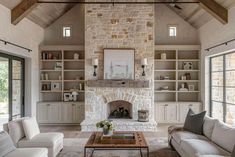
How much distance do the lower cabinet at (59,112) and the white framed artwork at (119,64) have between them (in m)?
1.64

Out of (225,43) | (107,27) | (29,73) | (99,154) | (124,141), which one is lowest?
(99,154)

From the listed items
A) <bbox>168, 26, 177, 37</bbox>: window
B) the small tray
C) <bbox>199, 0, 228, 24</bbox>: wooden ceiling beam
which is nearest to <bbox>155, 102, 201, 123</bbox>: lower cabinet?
<bbox>168, 26, 177, 37</bbox>: window

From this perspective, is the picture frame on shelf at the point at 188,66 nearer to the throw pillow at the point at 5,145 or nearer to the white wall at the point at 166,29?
the white wall at the point at 166,29

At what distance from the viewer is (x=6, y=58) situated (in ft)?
23.5

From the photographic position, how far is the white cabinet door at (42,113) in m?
9.04

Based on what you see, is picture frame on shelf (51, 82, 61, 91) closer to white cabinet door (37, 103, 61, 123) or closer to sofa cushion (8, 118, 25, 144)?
white cabinet door (37, 103, 61, 123)

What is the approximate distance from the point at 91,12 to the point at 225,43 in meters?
4.14

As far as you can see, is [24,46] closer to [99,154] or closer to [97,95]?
[97,95]

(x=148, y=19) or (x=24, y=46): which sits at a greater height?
(x=148, y=19)

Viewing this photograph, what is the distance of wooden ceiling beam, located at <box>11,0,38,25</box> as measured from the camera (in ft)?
22.6

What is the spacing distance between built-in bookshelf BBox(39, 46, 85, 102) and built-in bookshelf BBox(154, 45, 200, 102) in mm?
2738

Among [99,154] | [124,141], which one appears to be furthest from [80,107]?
[124,141]

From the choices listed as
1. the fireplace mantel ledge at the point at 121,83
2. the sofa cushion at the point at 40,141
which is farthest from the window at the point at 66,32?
the sofa cushion at the point at 40,141

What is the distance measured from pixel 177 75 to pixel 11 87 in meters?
5.46
